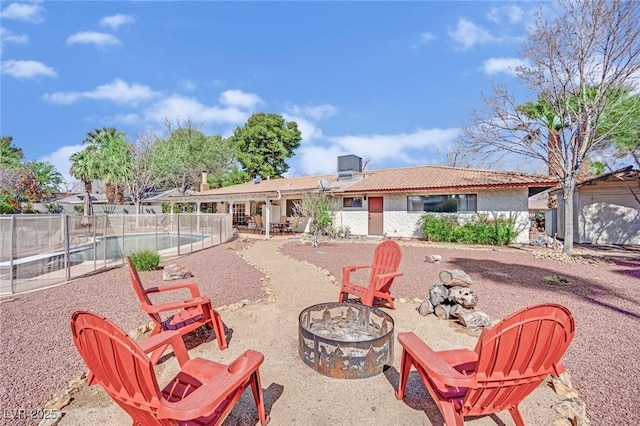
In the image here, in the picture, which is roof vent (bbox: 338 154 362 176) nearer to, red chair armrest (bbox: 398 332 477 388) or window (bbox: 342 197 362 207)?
window (bbox: 342 197 362 207)

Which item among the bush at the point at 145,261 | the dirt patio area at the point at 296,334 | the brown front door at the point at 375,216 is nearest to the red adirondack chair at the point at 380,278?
the dirt patio area at the point at 296,334

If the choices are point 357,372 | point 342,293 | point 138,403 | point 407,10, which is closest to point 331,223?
point 407,10

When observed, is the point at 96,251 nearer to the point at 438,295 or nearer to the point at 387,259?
the point at 387,259

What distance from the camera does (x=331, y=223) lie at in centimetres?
1719

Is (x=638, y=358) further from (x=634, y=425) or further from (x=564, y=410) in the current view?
(x=564, y=410)

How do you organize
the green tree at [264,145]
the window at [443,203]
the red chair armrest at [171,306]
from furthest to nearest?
1. the green tree at [264,145]
2. the window at [443,203]
3. the red chair armrest at [171,306]

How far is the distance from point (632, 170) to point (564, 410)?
50.7 feet

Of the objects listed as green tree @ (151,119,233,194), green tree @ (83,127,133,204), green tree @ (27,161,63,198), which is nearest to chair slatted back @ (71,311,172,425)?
green tree @ (83,127,133,204)

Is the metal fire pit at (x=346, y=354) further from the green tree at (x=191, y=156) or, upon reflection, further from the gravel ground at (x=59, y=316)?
the green tree at (x=191, y=156)

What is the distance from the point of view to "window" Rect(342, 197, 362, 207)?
57.8ft

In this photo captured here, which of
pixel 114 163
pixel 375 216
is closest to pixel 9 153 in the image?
pixel 114 163

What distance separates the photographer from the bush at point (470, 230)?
1322 cm

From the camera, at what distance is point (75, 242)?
7773 millimetres

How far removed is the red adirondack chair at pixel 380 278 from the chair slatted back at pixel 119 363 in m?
3.39
